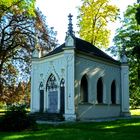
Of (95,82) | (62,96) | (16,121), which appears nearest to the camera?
(16,121)

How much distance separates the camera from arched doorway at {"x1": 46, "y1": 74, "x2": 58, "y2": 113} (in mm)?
31656

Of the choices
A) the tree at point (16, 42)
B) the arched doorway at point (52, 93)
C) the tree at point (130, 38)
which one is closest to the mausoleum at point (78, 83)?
the arched doorway at point (52, 93)

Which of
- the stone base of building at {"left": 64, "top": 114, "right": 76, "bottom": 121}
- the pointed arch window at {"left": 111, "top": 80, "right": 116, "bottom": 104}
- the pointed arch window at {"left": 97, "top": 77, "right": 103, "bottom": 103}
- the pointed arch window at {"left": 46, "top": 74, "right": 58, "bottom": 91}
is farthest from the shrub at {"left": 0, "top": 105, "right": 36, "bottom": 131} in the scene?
the pointed arch window at {"left": 111, "top": 80, "right": 116, "bottom": 104}

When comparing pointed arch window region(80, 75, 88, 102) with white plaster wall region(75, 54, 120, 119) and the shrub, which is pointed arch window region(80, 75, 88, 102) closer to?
white plaster wall region(75, 54, 120, 119)

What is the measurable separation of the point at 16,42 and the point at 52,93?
36.9ft

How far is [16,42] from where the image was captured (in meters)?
41.2

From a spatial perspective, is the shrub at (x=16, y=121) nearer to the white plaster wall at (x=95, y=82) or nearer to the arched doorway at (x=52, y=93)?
the white plaster wall at (x=95, y=82)

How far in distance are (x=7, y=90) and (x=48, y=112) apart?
1043 centimetres

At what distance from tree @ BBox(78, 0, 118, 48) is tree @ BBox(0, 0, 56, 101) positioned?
645cm

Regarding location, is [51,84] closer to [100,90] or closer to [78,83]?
[78,83]

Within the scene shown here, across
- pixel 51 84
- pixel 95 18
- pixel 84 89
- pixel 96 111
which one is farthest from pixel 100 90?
pixel 95 18

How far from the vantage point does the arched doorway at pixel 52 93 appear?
31.7 meters

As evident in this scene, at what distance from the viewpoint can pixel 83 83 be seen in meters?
31.7

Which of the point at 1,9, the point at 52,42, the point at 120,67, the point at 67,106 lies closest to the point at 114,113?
the point at 120,67
